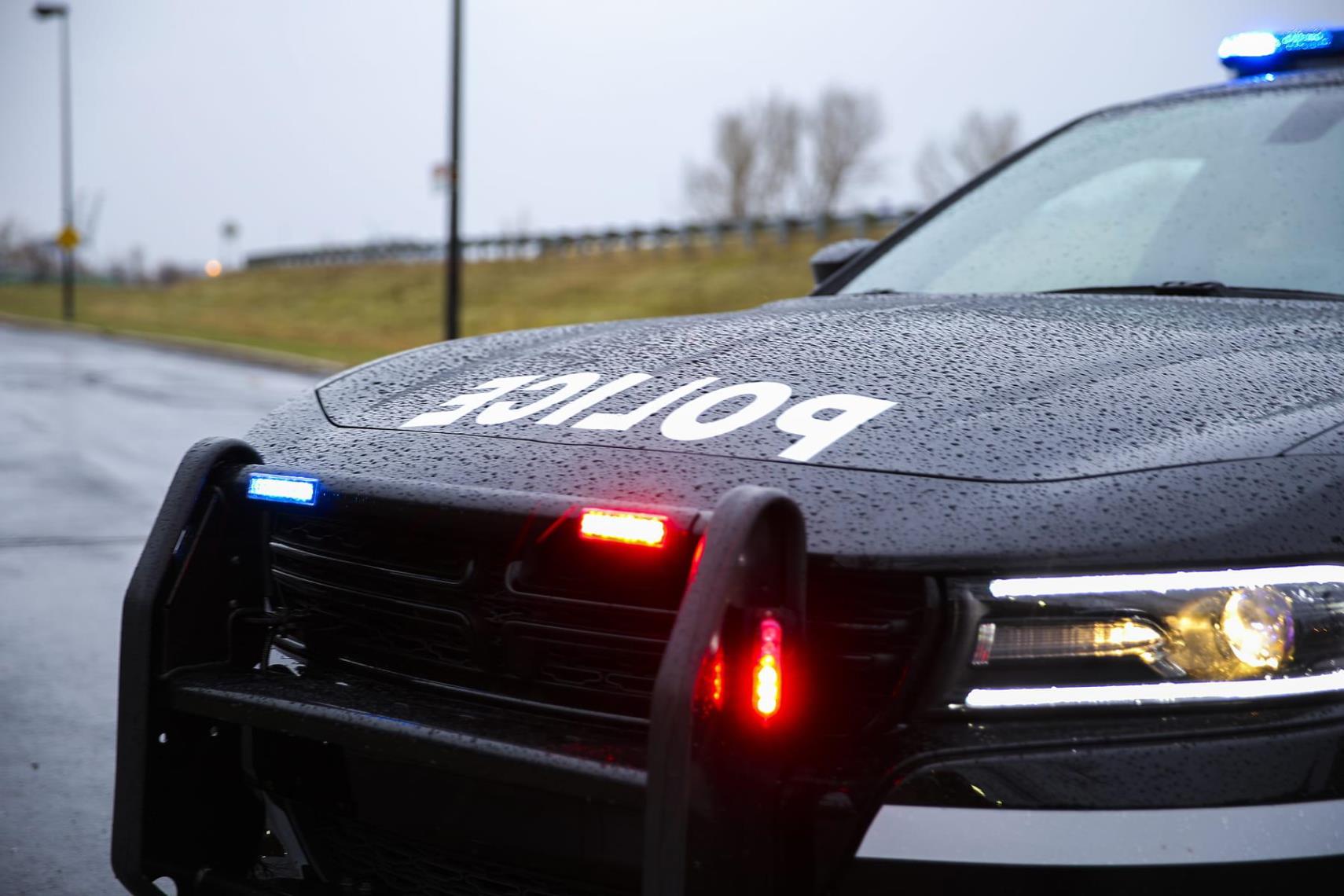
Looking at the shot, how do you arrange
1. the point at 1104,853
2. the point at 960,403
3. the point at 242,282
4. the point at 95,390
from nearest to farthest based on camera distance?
1. the point at 1104,853
2. the point at 960,403
3. the point at 95,390
4. the point at 242,282

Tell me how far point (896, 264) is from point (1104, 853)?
2.06 m

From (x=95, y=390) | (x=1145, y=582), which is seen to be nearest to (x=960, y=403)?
(x=1145, y=582)

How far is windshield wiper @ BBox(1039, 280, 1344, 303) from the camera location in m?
2.62

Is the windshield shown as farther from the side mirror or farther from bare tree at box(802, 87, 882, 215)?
bare tree at box(802, 87, 882, 215)

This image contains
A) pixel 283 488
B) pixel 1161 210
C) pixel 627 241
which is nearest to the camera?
pixel 283 488

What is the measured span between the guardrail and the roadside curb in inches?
745

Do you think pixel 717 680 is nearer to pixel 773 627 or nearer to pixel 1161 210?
pixel 773 627

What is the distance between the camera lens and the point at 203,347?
80.4ft

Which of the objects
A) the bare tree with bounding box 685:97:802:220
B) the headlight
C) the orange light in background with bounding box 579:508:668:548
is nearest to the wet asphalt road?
the orange light in background with bounding box 579:508:668:548

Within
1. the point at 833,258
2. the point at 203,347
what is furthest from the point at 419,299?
the point at 833,258

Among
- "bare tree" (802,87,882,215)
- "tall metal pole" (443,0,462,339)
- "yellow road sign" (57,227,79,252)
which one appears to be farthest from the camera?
"bare tree" (802,87,882,215)

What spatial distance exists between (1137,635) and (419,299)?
145 ft

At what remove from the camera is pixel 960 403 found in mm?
1948

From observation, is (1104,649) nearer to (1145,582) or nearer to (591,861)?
(1145,582)
